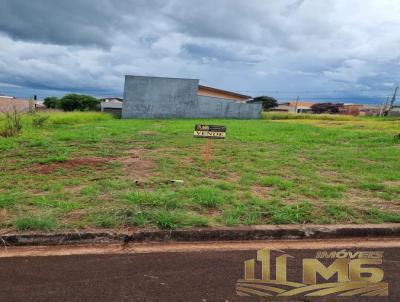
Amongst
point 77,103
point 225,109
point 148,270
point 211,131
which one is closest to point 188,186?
point 211,131

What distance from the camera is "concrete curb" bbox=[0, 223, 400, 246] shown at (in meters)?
3.92

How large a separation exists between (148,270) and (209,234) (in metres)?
1.01

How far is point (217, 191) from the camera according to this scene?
552cm

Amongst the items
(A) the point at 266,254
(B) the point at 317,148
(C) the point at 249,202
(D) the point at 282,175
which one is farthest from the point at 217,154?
(A) the point at 266,254

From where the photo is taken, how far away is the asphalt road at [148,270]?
288 cm

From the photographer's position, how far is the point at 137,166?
24.8 ft

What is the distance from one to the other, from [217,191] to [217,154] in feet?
13.1

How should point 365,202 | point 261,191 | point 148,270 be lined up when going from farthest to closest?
point 261,191 → point 365,202 → point 148,270

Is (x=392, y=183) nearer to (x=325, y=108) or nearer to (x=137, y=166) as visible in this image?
(x=137, y=166)

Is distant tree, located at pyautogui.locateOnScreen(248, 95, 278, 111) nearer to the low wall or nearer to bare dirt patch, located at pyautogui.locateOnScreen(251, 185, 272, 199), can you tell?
the low wall

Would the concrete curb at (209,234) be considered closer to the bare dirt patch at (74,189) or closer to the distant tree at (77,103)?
the bare dirt patch at (74,189)

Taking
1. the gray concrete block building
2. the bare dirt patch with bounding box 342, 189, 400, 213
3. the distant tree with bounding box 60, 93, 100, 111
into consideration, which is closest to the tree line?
the distant tree with bounding box 60, 93, 100, 111

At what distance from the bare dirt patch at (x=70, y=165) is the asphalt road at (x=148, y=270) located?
11.3 feet

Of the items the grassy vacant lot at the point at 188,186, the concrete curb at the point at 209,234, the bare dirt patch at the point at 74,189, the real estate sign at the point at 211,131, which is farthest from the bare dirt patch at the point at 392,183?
the bare dirt patch at the point at 74,189
